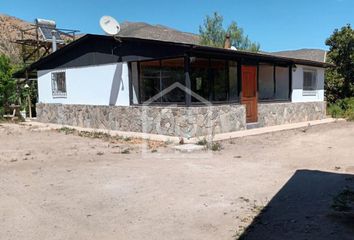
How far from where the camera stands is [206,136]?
12.5 m

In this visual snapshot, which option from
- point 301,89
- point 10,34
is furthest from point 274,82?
point 10,34

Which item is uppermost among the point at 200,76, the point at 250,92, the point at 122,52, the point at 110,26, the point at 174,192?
the point at 110,26

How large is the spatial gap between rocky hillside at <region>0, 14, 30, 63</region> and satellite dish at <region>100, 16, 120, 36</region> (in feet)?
96.1

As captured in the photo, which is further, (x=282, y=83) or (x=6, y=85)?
(x=6, y=85)

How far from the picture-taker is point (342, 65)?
75.3 ft

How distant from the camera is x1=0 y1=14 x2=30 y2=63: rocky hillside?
43094 millimetres

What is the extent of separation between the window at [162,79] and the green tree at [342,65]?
1314cm

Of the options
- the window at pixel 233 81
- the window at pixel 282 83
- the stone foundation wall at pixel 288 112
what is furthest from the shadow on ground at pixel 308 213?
the window at pixel 282 83

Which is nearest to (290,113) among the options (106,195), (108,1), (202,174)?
(202,174)

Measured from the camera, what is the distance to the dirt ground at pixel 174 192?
445 cm

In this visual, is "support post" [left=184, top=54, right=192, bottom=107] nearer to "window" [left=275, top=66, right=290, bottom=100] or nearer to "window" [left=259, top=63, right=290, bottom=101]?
"window" [left=259, top=63, right=290, bottom=101]

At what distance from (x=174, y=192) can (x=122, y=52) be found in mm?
9502

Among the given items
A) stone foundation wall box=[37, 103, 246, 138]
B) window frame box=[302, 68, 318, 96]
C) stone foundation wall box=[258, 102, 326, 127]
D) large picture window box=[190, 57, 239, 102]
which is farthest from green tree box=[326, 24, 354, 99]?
stone foundation wall box=[37, 103, 246, 138]

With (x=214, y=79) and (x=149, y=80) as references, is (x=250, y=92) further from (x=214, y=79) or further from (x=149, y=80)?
(x=149, y=80)
